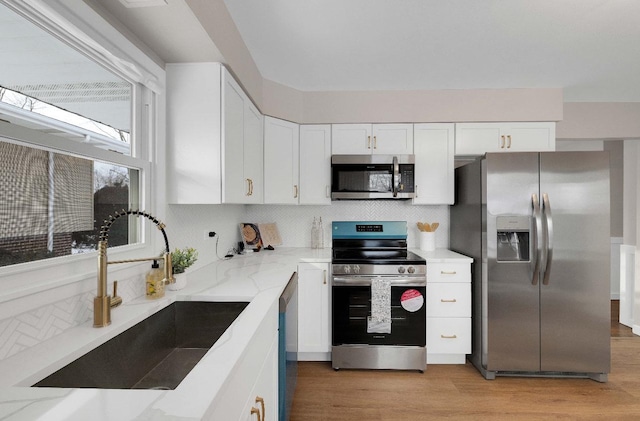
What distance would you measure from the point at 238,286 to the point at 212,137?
846 mm

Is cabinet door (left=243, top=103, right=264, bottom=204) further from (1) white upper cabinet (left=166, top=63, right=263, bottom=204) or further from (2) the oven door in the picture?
(2) the oven door

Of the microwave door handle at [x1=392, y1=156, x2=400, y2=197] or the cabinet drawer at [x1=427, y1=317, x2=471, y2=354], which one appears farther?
the microwave door handle at [x1=392, y1=156, x2=400, y2=197]

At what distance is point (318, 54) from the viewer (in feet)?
7.72

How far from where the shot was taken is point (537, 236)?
2410 mm

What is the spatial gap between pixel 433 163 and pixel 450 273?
1.04 metres

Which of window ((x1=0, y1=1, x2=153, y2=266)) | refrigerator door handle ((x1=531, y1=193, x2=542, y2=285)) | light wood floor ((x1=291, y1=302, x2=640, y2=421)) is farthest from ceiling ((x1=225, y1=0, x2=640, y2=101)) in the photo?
light wood floor ((x1=291, y1=302, x2=640, y2=421))

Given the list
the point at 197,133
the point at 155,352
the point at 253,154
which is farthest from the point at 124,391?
the point at 253,154

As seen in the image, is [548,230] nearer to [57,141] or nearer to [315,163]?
[315,163]

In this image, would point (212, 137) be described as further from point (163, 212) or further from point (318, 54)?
point (318, 54)

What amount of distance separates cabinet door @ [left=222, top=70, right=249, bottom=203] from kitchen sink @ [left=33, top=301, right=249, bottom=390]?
658 mm

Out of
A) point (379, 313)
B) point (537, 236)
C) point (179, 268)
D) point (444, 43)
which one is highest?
point (444, 43)

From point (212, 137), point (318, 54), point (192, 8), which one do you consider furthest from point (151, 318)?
point (318, 54)

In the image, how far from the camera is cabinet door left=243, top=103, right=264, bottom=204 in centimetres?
233

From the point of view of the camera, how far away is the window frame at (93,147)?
3.25 feet
